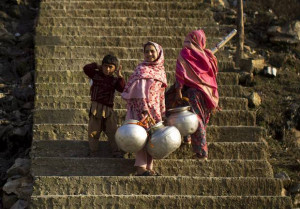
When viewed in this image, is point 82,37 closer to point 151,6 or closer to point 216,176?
point 151,6

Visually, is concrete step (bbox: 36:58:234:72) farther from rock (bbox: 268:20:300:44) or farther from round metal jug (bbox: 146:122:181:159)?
round metal jug (bbox: 146:122:181:159)

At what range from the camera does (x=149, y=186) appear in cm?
603

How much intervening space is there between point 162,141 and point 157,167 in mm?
556

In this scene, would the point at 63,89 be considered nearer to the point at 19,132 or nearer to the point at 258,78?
the point at 19,132

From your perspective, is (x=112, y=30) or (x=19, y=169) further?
(x=112, y=30)

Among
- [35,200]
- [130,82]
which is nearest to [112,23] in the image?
[130,82]

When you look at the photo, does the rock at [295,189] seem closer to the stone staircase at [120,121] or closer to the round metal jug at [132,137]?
the stone staircase at [120,121]

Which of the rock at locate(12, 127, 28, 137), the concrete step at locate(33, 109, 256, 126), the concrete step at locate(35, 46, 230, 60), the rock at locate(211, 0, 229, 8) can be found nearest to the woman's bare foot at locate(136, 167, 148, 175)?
the concrete step at locate(33, 109, 256, 126)

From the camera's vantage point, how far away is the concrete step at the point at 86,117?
296 inches

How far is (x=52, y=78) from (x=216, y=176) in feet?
9.73

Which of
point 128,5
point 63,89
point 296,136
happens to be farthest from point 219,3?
point 63,89

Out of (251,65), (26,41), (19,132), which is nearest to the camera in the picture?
(19,132)

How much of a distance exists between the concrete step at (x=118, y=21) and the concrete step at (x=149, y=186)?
4.40 metres

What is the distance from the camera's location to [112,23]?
32.8 ft
